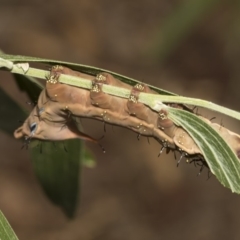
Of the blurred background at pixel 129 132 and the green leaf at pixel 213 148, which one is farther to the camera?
the blurred background at pixel 129 132

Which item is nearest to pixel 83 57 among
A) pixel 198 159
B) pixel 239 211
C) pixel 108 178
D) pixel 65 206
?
pixel 108 178

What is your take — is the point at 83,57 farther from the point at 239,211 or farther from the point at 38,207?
the point at 239,211

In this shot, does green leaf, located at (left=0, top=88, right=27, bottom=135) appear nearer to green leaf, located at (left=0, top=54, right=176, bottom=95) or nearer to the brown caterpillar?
the brown caterpillar

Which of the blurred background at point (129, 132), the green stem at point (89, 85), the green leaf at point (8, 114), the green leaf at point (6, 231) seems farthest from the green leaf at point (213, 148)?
the blurred background at point (129, 132)

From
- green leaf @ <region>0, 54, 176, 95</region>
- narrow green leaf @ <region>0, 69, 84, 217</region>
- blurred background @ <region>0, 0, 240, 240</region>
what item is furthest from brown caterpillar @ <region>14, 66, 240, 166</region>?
blurred background @ <region>0, 0, 240, 240</region>

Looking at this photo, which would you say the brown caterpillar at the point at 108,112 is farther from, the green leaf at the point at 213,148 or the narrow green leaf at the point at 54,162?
the narrow green leaf at the point at 54,162

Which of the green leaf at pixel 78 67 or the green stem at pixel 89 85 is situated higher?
the green leaf at pixel 78 67
